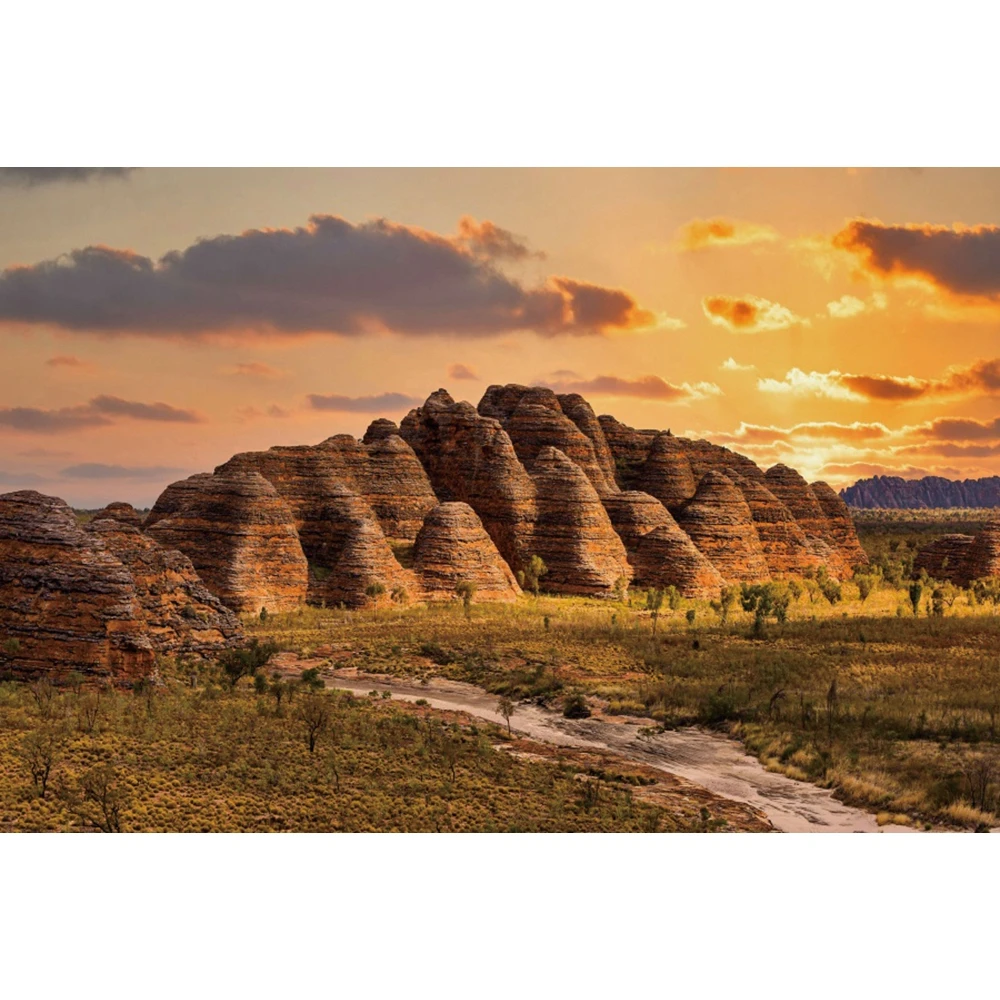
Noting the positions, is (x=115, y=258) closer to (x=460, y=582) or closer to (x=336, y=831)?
(x=336, y=831)

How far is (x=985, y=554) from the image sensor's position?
53.1 metres

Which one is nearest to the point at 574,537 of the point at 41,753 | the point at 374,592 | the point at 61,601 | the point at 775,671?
the point at 374,592

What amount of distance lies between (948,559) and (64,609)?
4855cm

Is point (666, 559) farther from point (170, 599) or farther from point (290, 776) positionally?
point (290, 776)

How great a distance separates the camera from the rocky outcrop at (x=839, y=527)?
65312 millimetres

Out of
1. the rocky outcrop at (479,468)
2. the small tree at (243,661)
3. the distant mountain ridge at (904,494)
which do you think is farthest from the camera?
the distant mountain ridge at (904,494)

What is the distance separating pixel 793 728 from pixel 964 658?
864cm

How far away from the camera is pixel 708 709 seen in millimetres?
24125

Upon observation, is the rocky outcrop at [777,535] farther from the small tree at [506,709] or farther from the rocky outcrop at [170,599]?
the rocky outcrop at [170,599]

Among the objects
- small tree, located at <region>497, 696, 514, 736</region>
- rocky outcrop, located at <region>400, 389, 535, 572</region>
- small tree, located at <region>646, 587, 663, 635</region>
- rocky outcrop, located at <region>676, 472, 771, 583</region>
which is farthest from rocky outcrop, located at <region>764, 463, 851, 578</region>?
small tree, located at <region>497, 696, 514, 736</region>

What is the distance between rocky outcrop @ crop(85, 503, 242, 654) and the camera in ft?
87.6

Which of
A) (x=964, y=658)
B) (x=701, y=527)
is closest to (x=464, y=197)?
(x=964, y=658)

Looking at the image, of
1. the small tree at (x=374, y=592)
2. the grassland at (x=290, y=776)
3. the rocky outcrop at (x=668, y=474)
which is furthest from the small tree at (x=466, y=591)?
the rocky outcrop at (x=668, y=474)

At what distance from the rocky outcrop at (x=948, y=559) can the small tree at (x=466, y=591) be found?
92.7ft
